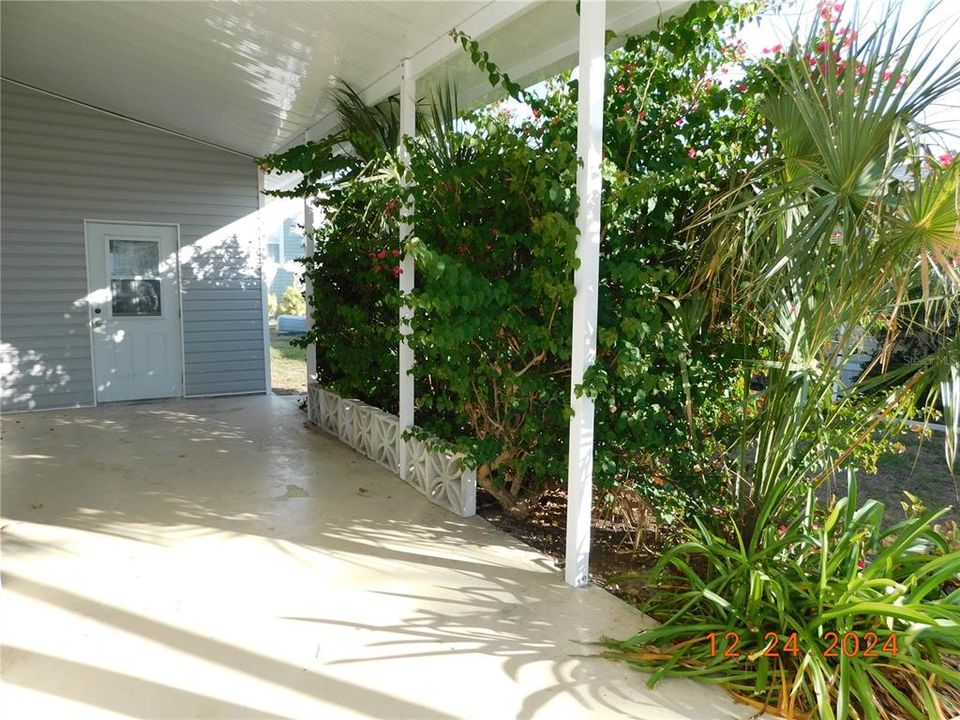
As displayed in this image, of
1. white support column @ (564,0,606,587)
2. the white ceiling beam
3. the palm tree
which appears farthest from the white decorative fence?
the white ceiling beam

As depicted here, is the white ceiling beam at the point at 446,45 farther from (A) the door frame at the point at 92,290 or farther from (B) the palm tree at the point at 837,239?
(A) the door frame at the point at 92,290

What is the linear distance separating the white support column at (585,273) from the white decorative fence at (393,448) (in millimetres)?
950

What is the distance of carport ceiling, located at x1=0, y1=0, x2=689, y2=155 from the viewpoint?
11.9 ft

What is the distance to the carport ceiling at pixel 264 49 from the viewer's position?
364 centimetres

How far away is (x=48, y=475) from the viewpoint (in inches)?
188

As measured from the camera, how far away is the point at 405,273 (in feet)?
14.5

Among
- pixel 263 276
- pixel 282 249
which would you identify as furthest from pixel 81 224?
pixel 282 249

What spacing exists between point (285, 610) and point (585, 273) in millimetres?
1922

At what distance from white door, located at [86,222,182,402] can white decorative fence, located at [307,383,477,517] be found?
7.10 ft

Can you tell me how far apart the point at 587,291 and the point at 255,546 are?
2.15 meters

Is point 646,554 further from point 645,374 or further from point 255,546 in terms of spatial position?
point 255,546

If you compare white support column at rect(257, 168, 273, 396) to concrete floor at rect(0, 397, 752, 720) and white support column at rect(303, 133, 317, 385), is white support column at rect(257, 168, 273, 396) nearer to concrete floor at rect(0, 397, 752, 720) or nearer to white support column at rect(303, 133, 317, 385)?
white support column at rect(303, 133, 317, 385)

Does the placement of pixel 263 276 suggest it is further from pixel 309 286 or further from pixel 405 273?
pixel 405 273
